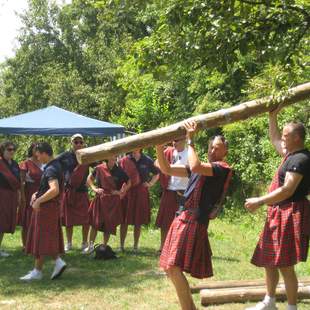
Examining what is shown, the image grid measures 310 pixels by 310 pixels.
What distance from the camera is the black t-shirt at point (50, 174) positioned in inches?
265

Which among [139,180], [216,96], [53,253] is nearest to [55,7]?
[216,96]

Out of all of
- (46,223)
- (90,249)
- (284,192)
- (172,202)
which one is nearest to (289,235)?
(284,192)

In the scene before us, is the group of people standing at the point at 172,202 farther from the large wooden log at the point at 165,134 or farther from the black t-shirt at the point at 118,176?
the large wooden log at the point at 165,134

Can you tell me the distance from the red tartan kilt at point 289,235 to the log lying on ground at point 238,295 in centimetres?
76

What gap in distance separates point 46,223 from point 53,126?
5.33 m

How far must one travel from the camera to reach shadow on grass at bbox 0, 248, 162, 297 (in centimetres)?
675

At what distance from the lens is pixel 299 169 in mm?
4934

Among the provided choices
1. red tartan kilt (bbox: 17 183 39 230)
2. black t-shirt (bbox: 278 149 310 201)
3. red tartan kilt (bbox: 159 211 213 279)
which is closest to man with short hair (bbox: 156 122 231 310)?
red tartan kilt (bbox: 159 211 213 279)

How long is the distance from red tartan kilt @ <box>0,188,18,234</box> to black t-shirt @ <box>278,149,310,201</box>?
16.1 feet

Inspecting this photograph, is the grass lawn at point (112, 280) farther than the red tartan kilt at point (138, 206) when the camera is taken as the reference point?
No

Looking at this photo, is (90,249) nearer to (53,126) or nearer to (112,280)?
(112,280)

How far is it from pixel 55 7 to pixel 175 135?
94.5ft

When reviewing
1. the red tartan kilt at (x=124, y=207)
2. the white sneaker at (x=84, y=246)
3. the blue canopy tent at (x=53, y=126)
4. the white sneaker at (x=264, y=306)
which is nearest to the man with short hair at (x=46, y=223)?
the white sneaker at (x=84, y=246)

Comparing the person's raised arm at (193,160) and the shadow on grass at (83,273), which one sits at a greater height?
the person's raised arm at (193,160)
